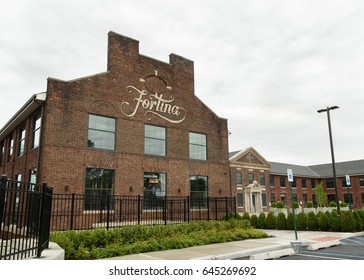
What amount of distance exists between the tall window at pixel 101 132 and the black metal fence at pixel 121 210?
2.96 metres

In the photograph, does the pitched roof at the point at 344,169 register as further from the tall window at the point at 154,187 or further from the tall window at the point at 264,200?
the tall window at the point at 154,187

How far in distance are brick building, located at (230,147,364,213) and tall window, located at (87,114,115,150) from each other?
2534 cm

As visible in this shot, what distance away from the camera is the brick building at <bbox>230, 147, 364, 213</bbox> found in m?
44.6

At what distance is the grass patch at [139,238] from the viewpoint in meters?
9.93

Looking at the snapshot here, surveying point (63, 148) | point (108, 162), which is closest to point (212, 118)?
point (108, 162)

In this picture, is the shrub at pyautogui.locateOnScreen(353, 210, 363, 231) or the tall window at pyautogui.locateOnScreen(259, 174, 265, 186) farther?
the tall window at pyautogui.locateOnScreen(259, 174, 265, 186)

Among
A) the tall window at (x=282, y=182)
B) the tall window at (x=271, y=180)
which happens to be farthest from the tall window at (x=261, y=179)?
the tall window at (x=282, y=182)

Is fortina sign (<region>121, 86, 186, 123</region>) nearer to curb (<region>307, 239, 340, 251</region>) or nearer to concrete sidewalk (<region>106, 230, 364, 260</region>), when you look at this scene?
concrete sidewalk (<region>106, 230, 364, 260</region>)

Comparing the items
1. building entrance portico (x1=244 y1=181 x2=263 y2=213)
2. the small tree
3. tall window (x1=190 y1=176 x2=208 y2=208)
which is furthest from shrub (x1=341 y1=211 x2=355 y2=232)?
the small tree

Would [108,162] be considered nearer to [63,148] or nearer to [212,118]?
[63,148]

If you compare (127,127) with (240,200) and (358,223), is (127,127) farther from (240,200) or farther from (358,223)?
(240,200)

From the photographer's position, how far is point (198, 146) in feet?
75.7

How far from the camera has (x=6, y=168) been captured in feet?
79.5

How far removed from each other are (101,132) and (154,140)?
3637mm
